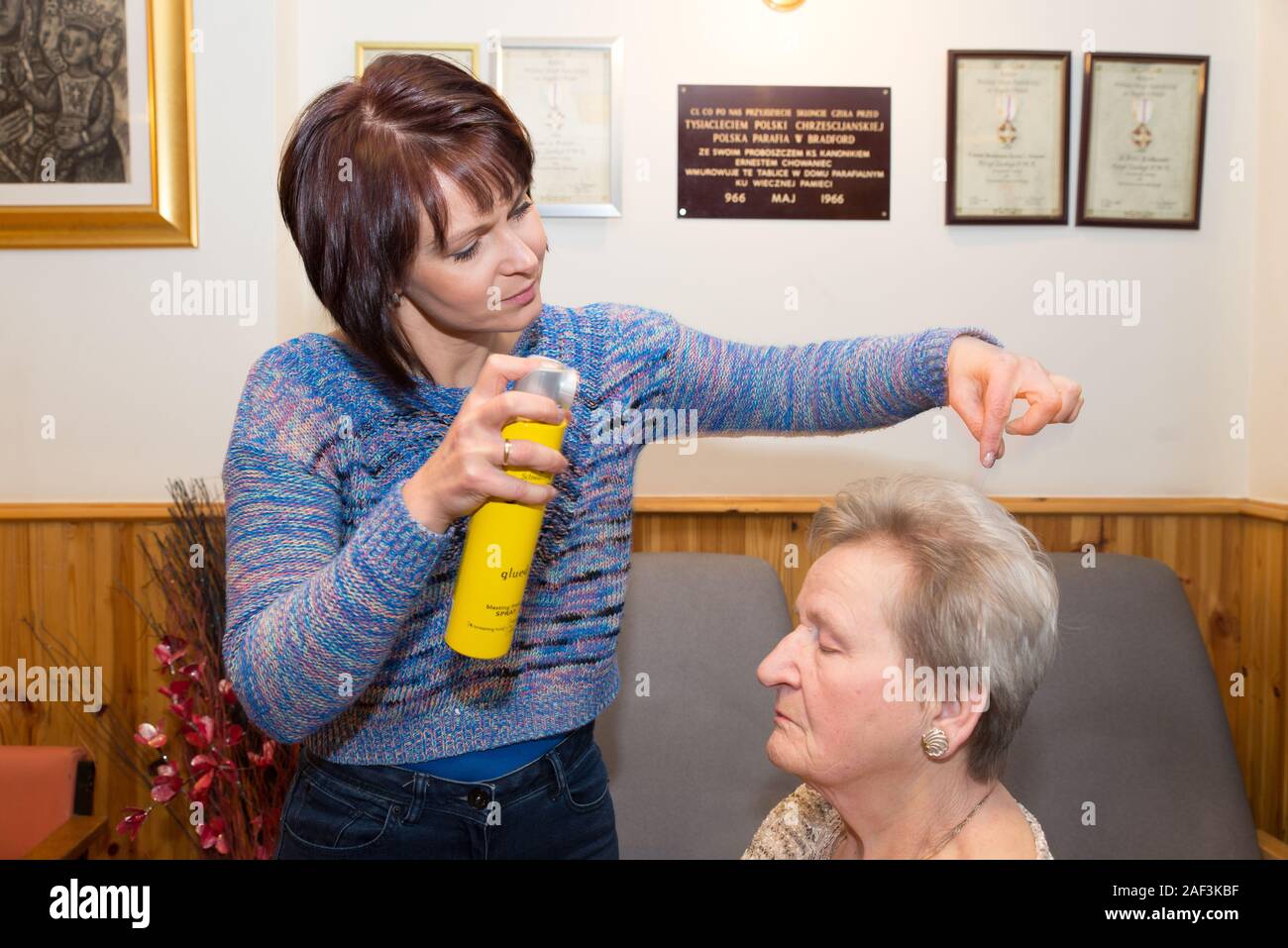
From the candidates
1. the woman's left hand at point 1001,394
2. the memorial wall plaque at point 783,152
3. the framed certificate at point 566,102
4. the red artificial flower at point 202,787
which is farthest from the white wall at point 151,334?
the woman's left hand at point 1001,394

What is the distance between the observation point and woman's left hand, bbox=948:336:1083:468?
0.99 metres

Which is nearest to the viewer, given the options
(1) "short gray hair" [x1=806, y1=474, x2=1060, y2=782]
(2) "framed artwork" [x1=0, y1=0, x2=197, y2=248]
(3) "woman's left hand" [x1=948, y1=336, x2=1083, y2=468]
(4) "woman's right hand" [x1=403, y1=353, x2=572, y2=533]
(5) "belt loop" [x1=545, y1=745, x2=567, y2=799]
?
(4) "woman's right hand" [x1=403, y1=353, x2=572, y2=533]

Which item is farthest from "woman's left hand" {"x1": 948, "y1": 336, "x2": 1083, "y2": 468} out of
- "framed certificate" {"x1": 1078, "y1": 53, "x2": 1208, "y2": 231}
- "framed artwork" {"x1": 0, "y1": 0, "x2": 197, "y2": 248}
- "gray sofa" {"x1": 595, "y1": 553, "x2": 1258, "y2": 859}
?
"framed artwork" {"x1": 0, "y1": 0, "x2": 197, "y2": 248}

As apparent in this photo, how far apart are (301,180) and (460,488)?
0.42 meters

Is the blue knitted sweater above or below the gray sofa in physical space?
above

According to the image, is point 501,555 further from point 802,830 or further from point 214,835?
point 214,835

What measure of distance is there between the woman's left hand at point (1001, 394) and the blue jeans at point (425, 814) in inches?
23.5

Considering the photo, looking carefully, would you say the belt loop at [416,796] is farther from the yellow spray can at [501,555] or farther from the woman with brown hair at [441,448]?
the yellow spray can at [501,555]

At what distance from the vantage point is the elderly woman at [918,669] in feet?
3.76

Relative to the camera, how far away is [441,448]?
0.88 m

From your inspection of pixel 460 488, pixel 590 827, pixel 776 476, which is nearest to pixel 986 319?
pixel 776 476

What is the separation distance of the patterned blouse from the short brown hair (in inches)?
31.0

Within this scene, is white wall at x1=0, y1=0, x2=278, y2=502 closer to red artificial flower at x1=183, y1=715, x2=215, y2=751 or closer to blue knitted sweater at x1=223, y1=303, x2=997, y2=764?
red artificial flower at x1=183, y1=715, x2=215, y2=751

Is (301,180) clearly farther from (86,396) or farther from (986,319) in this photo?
(986,319)
